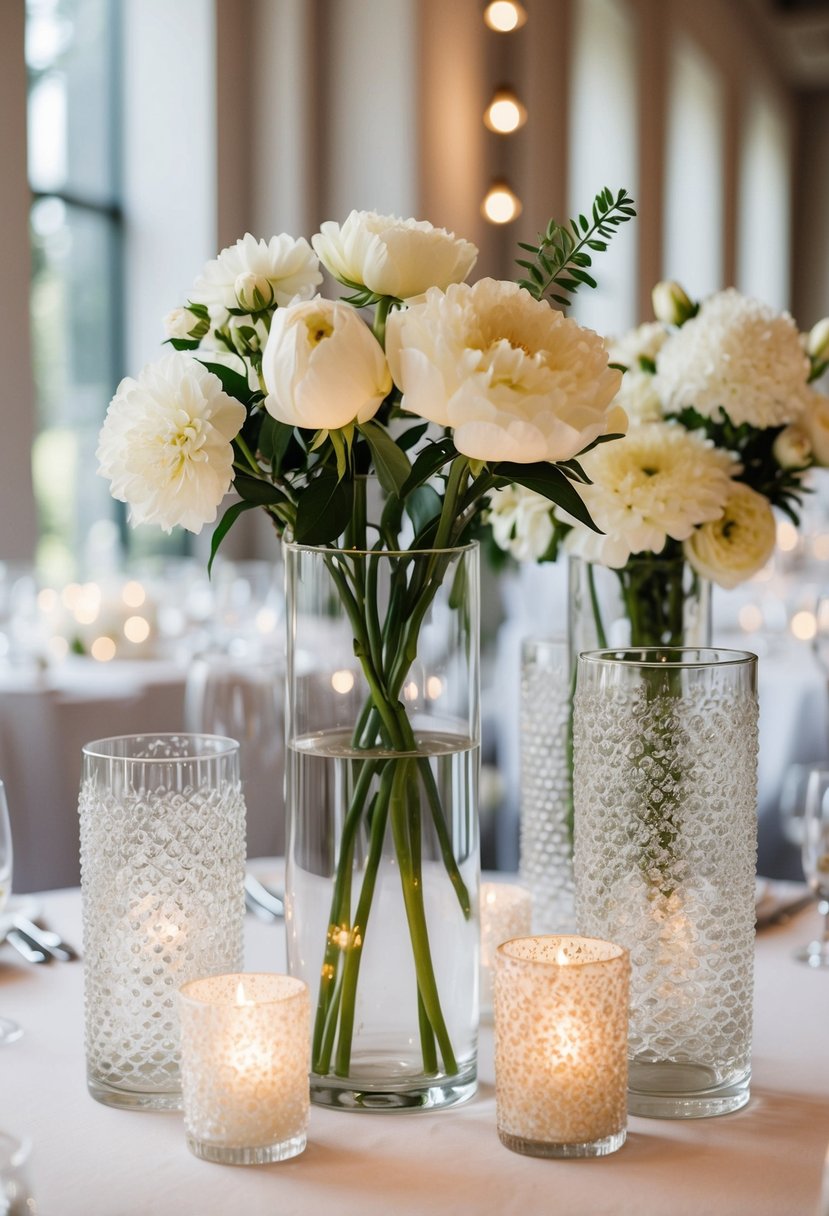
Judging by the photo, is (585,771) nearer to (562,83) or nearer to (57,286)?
(57,286)

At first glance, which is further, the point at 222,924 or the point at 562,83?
the point at 562,83

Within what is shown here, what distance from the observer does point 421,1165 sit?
0.77m

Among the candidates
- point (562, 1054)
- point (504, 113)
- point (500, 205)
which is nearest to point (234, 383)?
point (562, 1054)

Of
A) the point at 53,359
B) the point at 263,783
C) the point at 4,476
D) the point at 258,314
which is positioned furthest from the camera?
the point at 53,359

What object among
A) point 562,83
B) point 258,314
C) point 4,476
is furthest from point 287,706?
point 562,83

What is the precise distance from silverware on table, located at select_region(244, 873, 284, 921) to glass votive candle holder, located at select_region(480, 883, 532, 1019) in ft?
0.90

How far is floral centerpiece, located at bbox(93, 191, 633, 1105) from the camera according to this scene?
76 centimetres

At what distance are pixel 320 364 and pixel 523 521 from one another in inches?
17.8

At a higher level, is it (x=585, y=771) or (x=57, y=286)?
(x=57, y=286)

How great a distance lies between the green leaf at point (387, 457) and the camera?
2.74 feet

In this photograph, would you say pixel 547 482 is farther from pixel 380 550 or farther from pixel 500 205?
pixel 500 205

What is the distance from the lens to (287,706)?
888mm

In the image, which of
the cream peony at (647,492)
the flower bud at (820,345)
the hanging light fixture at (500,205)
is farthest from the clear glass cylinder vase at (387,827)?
the hanging light fixture at (500,205)

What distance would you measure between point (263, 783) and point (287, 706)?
38cm
